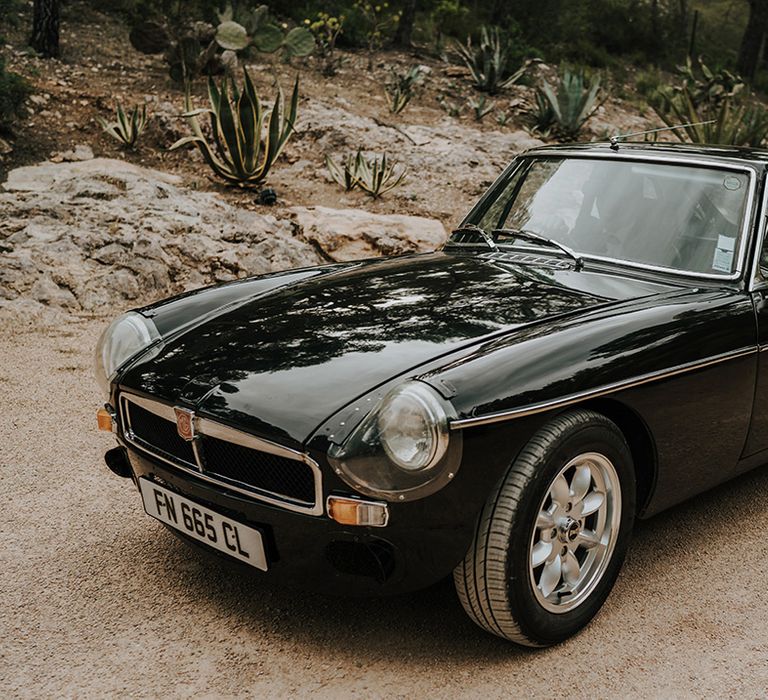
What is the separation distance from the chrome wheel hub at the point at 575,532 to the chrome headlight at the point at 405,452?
394mm

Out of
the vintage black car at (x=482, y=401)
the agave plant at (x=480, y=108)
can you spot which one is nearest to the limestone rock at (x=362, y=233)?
the vintage black car at (x=482, y=401)

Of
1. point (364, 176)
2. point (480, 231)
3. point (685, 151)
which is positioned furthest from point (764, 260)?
point (364, 176)

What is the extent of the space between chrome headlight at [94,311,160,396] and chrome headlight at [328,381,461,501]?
1.16m

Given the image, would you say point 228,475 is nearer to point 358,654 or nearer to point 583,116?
point 358,654

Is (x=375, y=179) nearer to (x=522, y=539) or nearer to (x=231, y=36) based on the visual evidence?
(x=231, y=36)

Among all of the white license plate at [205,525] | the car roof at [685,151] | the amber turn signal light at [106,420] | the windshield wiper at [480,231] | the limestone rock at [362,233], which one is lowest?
the limestone rock at [362,233]

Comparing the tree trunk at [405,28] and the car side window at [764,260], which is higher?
the tree trunk at [405,28]

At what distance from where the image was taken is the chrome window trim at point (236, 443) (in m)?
2.35

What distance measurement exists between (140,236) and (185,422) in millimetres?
4759

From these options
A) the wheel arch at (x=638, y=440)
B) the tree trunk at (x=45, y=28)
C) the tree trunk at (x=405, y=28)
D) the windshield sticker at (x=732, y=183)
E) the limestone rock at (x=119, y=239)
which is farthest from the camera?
the tree trunk at (x=405, y=28)

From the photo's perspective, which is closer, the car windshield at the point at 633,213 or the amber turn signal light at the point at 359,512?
the amber turn signal light at the point at 359,512

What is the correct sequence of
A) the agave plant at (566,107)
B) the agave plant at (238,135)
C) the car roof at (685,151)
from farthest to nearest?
1. the agave plant at (566,107)
2. the agave plant at (238,135)
3. the car roof at (685,151)

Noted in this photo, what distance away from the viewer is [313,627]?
2.72 m

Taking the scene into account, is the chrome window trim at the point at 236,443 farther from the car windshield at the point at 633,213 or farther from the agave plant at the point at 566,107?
the agave plant at the point at 566,107
